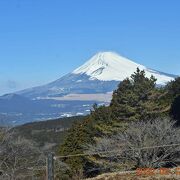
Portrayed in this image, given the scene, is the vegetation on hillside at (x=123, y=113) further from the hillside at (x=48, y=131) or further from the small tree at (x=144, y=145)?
the hillside at (x=48, y=131)

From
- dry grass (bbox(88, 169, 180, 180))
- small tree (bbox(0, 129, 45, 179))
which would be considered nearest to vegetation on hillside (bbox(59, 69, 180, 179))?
small tree (bbox(0, 129, 45, 179))

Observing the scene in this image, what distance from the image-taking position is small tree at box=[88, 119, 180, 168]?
3203 cm

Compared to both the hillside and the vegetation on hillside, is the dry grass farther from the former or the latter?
the hillside

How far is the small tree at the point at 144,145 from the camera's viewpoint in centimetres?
→ 3203

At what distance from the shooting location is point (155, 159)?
104 feet

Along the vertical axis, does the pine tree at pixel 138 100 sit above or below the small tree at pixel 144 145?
above

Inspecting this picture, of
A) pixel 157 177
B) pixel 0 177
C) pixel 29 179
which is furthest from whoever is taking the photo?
pixel 29 179

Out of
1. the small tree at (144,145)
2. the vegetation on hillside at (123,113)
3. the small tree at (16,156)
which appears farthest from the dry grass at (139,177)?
Answer: the vegetation on hillside at (123,113)

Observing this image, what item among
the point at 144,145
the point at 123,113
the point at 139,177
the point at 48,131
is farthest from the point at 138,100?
the point at 48,131

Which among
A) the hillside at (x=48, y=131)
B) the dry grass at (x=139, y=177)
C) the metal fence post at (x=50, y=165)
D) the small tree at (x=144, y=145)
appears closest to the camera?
the metal fence post at (x=50, y=165)

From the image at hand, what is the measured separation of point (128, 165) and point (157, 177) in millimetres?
17885

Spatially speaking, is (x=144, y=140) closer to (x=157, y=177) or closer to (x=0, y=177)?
(x=0, y=177)

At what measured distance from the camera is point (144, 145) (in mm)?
35281

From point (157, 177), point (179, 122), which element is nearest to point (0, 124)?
point (179, 122)
